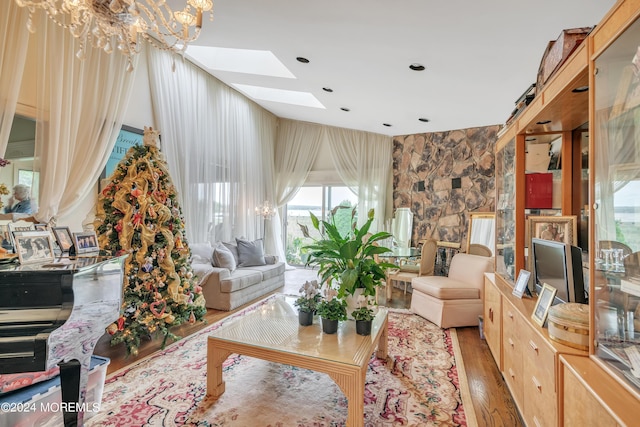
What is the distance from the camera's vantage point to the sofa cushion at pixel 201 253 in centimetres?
442

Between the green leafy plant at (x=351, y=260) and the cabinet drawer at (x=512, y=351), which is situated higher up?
the green leafy plant at (x=351, y=260)

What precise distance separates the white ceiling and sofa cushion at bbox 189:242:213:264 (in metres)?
2.93

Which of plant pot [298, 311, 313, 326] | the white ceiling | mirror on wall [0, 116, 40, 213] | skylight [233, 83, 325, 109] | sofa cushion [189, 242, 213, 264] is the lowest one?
plant pot [298, 311, 313, 326]

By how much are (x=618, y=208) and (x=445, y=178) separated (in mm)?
5046

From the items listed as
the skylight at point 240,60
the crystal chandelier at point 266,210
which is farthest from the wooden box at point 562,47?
the crystal chandelier at point 266,210

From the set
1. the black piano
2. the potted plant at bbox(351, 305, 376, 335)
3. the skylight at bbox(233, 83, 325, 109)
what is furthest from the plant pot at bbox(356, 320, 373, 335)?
the skylight at bbox(233, 83, 325, 109)

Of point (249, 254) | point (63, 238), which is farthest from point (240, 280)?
point (63, 238)

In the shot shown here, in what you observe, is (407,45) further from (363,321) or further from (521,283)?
(363,321)

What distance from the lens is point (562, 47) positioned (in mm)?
1526

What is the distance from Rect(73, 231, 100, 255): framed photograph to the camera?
1899 mm

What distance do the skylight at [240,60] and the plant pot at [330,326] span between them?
3.50 m

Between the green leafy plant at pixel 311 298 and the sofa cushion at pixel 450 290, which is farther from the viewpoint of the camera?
the sofa cushion at pixel 450 290

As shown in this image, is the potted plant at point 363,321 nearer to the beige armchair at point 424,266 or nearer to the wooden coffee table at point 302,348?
the wooden coffee table at point 302,348

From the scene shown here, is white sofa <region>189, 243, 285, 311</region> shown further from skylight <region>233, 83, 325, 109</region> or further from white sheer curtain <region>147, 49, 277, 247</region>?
skylight <region>233, 83, 325, 109</region>
